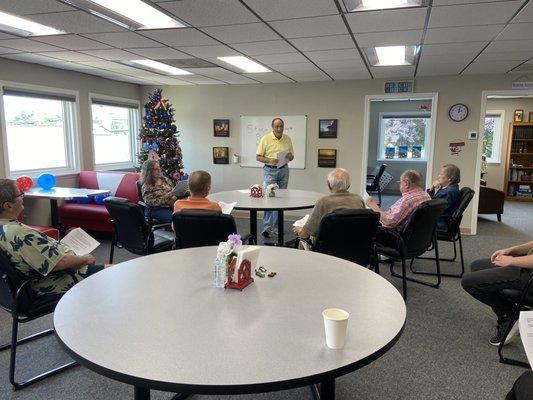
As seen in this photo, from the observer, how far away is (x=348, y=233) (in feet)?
8.86

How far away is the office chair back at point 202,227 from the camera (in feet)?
8.36

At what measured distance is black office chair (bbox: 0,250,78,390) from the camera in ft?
6.37

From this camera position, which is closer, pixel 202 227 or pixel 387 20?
pixel 202 227

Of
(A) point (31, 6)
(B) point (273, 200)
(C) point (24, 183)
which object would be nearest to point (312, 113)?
(B) point (273, 200)

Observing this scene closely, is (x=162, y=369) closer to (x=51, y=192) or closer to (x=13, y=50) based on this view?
(x=51, y=192)

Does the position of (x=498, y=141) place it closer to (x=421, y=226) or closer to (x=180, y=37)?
(x=421, y=226)

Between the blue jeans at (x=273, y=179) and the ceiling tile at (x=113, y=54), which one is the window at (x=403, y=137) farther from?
the ceiling tile at (x=113, y=54)

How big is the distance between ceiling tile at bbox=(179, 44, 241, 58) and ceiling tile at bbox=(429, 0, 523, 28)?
195cm

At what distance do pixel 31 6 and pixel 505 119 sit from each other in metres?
9.45

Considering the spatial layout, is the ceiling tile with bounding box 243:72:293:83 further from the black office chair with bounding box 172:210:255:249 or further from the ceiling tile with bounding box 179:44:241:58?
the black office chair with bounding box 172:210:255:249

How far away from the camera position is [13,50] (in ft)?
14.2

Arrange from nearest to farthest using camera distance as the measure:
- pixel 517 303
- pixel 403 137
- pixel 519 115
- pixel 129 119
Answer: pixel 517 303 < pixel 129 119 < pixel 519 115 < pixel 403 137

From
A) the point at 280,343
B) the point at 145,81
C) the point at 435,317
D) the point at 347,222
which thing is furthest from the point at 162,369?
the point at 145,81

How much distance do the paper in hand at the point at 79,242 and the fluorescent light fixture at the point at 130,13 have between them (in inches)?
62.1
